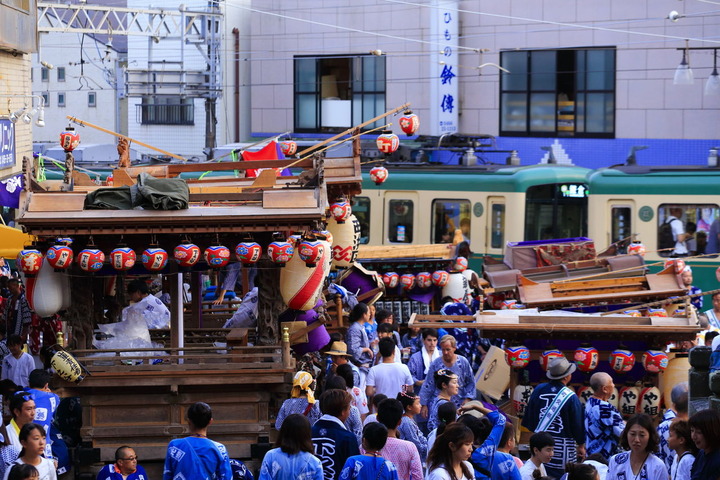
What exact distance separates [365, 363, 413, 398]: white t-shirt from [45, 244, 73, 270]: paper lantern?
3154 millimetres

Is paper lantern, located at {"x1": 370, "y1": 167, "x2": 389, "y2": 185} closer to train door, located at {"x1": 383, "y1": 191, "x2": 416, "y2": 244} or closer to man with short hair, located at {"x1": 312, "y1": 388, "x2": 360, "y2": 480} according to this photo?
train door, located at {"x1": 383, "y1": 191, "x2": 416, "y2": 244}

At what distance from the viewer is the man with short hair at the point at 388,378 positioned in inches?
469

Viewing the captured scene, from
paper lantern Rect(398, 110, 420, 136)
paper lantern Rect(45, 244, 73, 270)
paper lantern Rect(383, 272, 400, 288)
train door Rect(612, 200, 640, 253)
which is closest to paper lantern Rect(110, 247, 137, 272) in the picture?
paper lantern Rect(45, 244, 73, 270)

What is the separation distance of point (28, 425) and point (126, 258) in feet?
9.68

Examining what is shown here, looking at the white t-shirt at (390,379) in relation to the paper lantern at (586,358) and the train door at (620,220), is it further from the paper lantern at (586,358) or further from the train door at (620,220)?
the train door at (620,220)

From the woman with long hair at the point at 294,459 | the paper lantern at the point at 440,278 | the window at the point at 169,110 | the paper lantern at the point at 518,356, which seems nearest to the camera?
the woman with long hair at the point at 294,459

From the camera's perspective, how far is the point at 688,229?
2152cm

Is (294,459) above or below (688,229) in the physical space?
below

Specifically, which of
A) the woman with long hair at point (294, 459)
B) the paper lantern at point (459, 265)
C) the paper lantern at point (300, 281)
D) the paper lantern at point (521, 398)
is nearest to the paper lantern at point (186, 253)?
the paper lantern at point (300, 281)

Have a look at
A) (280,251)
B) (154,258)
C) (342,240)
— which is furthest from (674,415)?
(342,240)

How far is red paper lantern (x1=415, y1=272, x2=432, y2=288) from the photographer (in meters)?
17.3

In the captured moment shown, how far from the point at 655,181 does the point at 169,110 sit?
16.2 meters

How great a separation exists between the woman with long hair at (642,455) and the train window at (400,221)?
596 inches

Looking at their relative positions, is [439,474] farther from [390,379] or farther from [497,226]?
[497,226]
